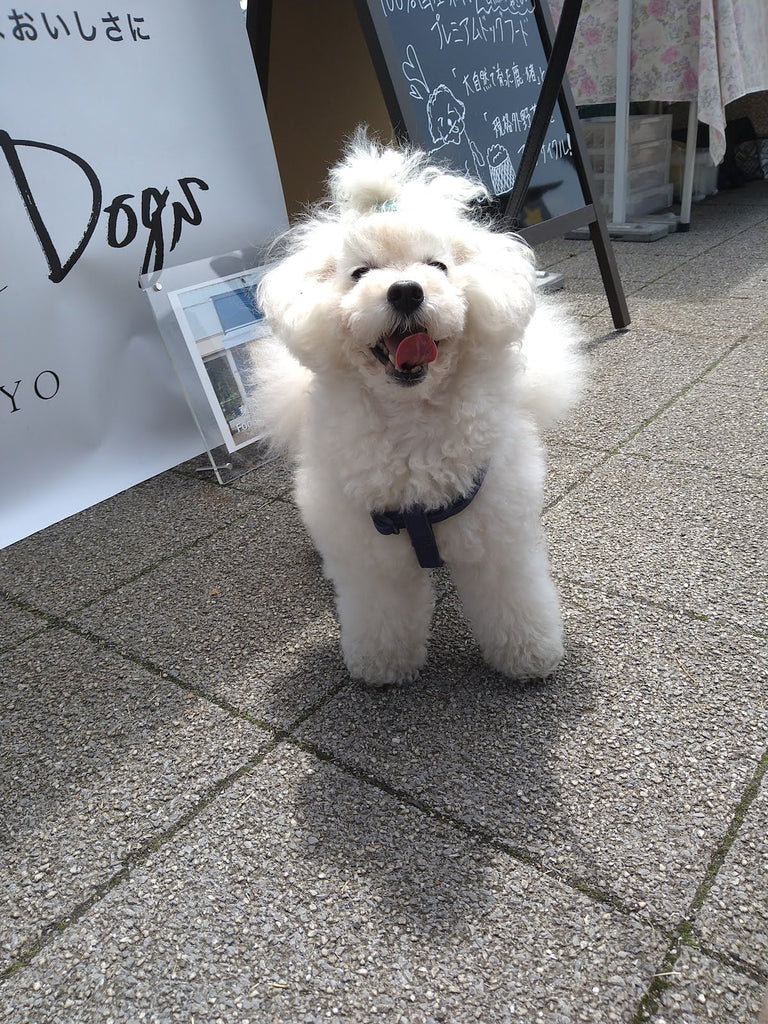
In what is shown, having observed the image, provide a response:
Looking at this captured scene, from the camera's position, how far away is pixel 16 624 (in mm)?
2689

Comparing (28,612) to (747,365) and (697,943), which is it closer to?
(697,943)

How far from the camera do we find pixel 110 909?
165cm

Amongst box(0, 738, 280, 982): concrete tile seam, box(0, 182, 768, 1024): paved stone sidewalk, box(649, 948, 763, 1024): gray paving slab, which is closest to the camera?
box(649, 948, 763, 1024): gray paving slab

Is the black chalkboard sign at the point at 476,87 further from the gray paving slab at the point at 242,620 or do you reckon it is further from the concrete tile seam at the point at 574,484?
the gray paving slab at the point at 242,620

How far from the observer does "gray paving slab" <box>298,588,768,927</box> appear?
1.64 metres

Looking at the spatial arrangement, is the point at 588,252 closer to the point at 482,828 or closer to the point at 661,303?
the point at 661,303

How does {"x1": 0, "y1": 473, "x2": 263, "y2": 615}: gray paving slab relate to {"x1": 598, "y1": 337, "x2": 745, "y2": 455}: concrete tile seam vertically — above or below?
above

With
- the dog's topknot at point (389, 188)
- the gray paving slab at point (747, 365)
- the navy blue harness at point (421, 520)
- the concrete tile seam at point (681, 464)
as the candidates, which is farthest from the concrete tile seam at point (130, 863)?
the gray paving slab at point (747, 365)

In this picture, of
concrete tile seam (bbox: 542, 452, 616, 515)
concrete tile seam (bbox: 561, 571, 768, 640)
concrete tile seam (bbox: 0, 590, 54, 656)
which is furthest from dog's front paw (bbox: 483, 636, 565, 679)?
concrete tile seam (bbox: 0, 590, 54, 656)

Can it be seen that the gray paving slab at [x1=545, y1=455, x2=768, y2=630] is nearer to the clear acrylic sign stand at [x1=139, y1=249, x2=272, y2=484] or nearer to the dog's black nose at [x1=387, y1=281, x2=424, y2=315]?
the dog's black nose at [x1=387, y1=281, x2=424, y2=315]

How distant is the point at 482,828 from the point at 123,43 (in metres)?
3.38

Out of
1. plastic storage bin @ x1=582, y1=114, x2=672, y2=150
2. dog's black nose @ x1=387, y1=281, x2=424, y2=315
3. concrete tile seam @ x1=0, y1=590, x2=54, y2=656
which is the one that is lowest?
concrete tile seam @ x1=0, y1=590, x2=54, y2=656

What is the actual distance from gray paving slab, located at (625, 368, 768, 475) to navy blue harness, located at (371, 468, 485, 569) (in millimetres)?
1586

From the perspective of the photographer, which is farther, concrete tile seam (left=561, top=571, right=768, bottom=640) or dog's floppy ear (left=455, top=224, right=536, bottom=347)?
concrete tile seam (left=561, top=571, right=768, bottom=640)
